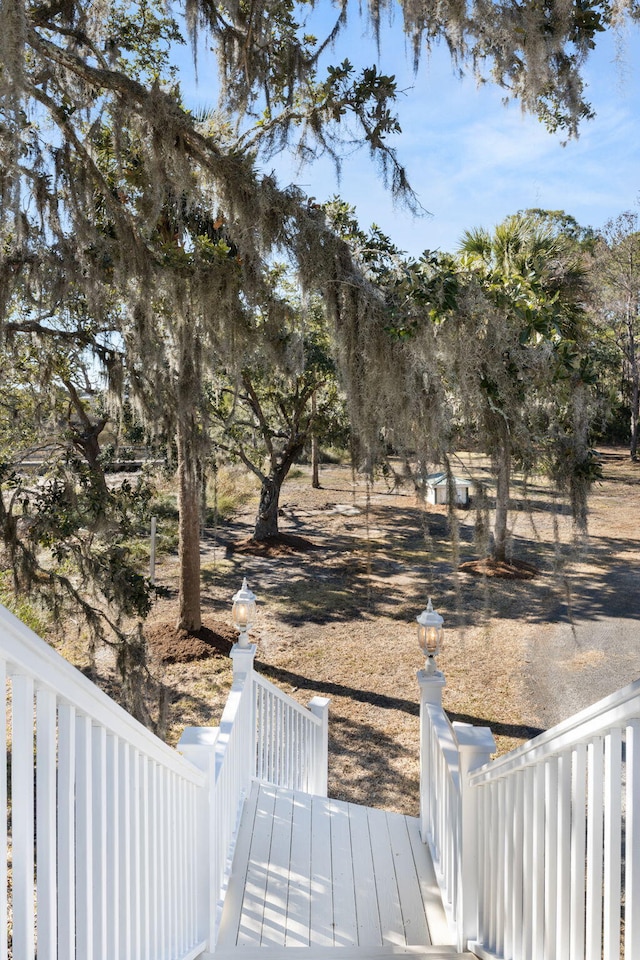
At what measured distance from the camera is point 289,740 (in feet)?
14.6

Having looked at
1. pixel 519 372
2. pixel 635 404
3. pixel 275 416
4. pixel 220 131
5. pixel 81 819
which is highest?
pixel 220 131

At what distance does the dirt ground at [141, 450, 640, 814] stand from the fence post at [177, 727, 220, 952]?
133 cm

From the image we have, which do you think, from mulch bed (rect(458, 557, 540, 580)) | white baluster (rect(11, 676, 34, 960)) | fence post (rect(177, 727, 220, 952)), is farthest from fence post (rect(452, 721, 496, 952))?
mulch bed (rect(458, 557, 540, 580))

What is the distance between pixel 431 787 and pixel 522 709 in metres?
3.64

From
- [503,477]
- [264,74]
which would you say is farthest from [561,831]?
[264,74]

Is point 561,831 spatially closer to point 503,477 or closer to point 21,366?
point 503,477

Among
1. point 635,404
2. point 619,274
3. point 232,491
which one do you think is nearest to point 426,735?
point 232,491

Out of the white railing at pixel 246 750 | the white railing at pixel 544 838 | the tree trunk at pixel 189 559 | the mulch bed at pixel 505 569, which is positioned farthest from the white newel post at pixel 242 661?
the mulch bed at pixel 505 569

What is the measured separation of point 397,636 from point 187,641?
2.57m

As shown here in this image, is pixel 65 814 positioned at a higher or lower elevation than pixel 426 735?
higher

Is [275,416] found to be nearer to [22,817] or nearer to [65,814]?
[65,814]

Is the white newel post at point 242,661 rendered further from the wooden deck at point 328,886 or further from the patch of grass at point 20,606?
the patch of grass at point 20,606

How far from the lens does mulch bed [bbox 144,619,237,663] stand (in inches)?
308

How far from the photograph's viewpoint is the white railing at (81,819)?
968 millimetres
